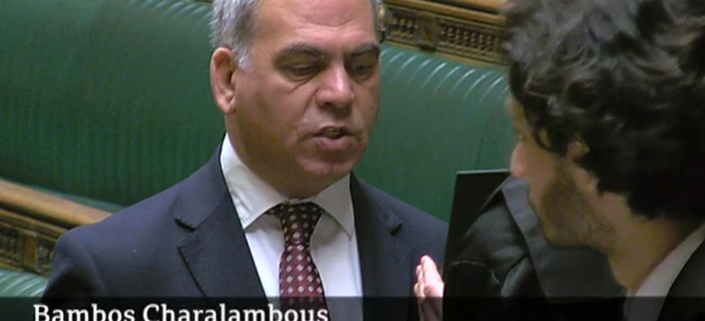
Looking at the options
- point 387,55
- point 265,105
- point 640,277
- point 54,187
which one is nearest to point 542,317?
point 640,277

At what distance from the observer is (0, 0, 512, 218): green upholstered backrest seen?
217 centimetres

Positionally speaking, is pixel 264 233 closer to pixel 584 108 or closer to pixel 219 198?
pixel 219 198

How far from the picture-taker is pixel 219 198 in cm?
122

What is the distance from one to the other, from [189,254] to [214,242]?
0.08 ft

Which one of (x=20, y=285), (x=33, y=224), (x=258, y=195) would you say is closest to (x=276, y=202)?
(x=258, y=195)

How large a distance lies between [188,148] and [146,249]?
1.26 m

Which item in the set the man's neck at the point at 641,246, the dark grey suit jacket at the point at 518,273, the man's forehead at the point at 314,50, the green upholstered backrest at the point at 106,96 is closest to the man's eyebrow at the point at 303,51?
the man's forehead at the point at 314,50

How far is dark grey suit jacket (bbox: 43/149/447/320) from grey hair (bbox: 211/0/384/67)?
114 mm

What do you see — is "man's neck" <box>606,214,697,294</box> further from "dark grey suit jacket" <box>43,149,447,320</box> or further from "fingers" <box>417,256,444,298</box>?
"dark grey suit jacket" <box>43,149,447,320</box>

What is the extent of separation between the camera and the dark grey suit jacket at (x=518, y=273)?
881mm

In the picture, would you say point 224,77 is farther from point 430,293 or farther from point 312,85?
point 430,293

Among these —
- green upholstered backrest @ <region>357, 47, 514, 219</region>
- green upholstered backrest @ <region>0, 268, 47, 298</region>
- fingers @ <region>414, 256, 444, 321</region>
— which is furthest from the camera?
green upholstered backrest @ <region>357, 47, 514, 219</region>

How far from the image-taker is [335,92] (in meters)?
1.12

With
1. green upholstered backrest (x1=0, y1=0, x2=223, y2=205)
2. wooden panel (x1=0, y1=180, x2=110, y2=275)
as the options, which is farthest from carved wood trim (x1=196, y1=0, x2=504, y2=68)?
wooden panel (x1=0, y1=180, x2=110, y2=275)
